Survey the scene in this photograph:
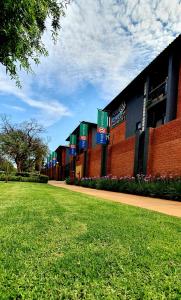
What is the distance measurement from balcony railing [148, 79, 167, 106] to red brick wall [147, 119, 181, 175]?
13.0 ft

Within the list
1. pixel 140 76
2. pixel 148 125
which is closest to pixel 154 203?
pixel 148 125

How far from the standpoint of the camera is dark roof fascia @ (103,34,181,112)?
1642cm

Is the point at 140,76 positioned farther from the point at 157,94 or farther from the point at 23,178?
the point at 23,178

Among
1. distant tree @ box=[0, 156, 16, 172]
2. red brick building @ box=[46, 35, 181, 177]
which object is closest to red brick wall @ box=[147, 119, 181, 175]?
red brick building @ box=[46, 35, 181, 177]

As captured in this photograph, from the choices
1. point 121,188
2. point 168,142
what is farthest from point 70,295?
point 121,188

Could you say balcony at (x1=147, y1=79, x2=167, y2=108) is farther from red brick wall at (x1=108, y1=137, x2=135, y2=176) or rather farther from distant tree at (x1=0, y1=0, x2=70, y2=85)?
distant tree at (x1=0, y1=0, x2=70, y2=85)

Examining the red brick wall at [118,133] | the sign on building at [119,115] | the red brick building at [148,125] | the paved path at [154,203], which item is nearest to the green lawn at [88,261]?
the paved path at [154,203]

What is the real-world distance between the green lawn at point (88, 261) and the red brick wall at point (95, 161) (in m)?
21.6

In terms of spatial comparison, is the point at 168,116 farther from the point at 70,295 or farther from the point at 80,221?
the point at 70,295

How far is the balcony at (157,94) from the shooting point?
712 inches

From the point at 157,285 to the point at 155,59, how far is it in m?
18.1

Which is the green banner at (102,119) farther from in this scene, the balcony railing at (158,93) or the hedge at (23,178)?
the hedge at (23,178)

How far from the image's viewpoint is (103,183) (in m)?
19.2

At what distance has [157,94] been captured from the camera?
1964 cm
